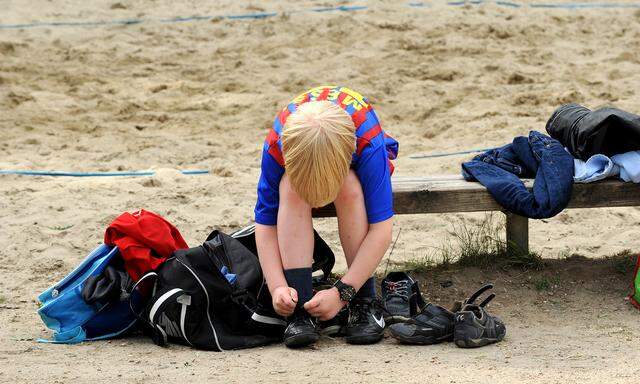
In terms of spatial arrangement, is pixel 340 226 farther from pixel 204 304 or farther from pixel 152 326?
pixel 152 326

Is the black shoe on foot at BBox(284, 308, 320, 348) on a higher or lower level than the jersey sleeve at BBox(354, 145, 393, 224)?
lower

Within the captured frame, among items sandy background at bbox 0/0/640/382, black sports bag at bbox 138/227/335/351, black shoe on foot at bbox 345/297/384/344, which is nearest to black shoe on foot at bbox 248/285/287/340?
black sports bag at bbox 138/227/335/351

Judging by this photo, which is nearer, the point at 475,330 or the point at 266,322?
the point at 475,330

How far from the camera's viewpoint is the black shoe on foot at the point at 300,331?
3252 millimetres

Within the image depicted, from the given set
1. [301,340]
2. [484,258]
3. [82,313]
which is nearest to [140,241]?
[82,313]

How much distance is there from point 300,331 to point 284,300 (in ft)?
0.39

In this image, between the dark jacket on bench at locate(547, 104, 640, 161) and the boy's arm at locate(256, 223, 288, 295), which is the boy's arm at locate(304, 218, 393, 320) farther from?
the dark jacket on bench at locate(547, 104, 640, 161)

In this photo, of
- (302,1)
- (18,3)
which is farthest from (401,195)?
(18,3)

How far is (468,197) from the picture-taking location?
12.3ft

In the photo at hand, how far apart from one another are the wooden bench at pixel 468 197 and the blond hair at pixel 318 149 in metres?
0.58

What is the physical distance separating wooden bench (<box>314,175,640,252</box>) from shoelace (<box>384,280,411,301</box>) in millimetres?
316

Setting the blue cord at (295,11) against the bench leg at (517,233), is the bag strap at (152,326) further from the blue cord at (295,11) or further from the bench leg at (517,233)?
the blue cord at (295,11)

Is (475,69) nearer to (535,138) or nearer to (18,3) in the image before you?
(535,138)

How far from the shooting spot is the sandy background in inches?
124
